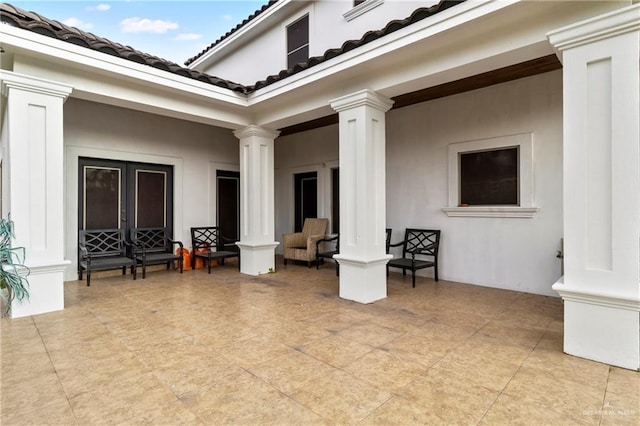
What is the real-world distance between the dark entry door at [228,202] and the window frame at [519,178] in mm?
4484

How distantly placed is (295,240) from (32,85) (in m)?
4.66

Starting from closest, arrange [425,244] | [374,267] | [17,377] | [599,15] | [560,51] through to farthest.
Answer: [17,377]
[599,15]
[560,51]
[374,267]
[425,244]

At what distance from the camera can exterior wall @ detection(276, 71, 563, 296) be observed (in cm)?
416

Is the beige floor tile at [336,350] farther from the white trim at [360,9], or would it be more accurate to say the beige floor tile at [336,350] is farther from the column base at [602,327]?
the white trim at [360,9]

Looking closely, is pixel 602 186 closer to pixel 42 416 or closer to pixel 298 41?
pixel 42 416

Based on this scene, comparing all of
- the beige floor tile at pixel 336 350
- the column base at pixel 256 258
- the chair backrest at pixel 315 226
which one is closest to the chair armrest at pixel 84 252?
the column base at pixel 256 258

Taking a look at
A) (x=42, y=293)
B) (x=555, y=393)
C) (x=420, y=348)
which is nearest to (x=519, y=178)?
(x=420, y=348)

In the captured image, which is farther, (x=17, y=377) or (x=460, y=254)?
(x=460, y=254)

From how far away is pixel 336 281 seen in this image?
16.6 feet

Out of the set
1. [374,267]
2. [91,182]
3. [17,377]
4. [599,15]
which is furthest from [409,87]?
[91,182]

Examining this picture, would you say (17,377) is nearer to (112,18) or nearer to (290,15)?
(112,18)

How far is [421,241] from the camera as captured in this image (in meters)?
5.27

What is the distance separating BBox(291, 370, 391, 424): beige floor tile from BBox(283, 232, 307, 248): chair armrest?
4678 millimetres

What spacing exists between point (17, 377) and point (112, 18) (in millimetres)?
5465
